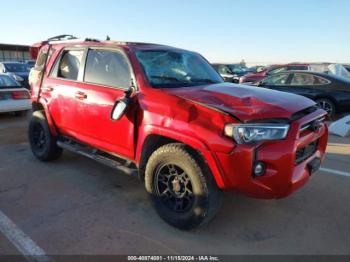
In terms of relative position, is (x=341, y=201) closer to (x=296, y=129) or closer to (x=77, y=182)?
(x=296, y=129)

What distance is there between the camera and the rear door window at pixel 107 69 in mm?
4047

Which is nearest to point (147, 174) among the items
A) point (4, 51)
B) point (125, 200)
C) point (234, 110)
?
point (125, 200)

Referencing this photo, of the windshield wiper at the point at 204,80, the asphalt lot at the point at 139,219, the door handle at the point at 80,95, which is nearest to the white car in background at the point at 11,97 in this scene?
the asphalt lot at the point at 139,219

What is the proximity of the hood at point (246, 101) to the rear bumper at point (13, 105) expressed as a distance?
7.71 m

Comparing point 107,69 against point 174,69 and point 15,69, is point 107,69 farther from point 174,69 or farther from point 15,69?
point 15,69

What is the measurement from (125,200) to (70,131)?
55.2 inches

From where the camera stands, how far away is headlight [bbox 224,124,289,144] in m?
2.99

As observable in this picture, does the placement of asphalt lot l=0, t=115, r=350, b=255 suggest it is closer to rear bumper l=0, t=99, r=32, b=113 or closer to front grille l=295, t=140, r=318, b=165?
front grille l=295, t=140, r=318, b=165

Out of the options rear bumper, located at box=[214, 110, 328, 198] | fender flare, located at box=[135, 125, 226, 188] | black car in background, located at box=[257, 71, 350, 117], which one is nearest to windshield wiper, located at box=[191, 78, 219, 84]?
fender flare, located at box=[135, 125, 226, 188]

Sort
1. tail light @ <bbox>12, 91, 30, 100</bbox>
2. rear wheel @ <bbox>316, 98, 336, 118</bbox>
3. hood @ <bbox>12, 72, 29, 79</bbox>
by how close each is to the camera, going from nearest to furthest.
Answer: rear wheel @ <bbox>316, 98, 336, 118</bbox>
tail light @ <bbox>12, 91, 30, 100</bbox>
hood @ <bbox>12, 72, 29, 79</bbox>

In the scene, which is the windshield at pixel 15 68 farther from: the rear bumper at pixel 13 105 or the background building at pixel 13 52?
the background building at pixel 13 52

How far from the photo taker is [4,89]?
9.90 metres

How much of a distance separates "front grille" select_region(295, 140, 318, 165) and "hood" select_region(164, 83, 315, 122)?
403 mm

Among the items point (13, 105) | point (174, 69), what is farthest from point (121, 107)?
point (13, 105)
